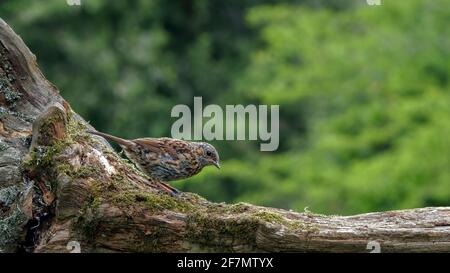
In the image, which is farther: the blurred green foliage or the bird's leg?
the blurred green foliage

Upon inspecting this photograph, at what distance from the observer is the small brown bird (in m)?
7.09

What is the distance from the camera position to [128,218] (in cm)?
624

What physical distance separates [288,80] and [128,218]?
16828 millimetres

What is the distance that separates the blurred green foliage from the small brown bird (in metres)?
11.2

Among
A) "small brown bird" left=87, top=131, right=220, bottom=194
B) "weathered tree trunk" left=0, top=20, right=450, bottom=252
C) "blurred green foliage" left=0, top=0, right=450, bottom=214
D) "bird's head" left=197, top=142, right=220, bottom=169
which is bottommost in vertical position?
"weathered tree trunk" left=0, top=20, right=450, bottom=252

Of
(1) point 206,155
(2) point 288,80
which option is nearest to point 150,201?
(1) point 206,155

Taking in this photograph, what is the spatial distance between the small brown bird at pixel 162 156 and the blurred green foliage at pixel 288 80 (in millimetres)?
11182

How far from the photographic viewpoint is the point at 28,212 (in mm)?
6504

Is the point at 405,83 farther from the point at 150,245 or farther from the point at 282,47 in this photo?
the point at 150,245

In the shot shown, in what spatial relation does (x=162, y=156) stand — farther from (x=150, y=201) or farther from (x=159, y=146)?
(x=150, y=201)

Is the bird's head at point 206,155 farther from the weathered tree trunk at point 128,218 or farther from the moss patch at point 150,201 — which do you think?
the moss patch at point 150,201

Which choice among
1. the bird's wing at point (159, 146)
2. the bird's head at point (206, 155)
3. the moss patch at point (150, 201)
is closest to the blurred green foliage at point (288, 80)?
the bird's head at point (206, 155)

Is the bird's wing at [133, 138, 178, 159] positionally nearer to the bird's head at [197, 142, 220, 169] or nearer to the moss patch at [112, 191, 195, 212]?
the bird's head at [197, 142, 220, 169]

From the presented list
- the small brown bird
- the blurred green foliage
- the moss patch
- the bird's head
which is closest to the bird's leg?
the small brown bird
